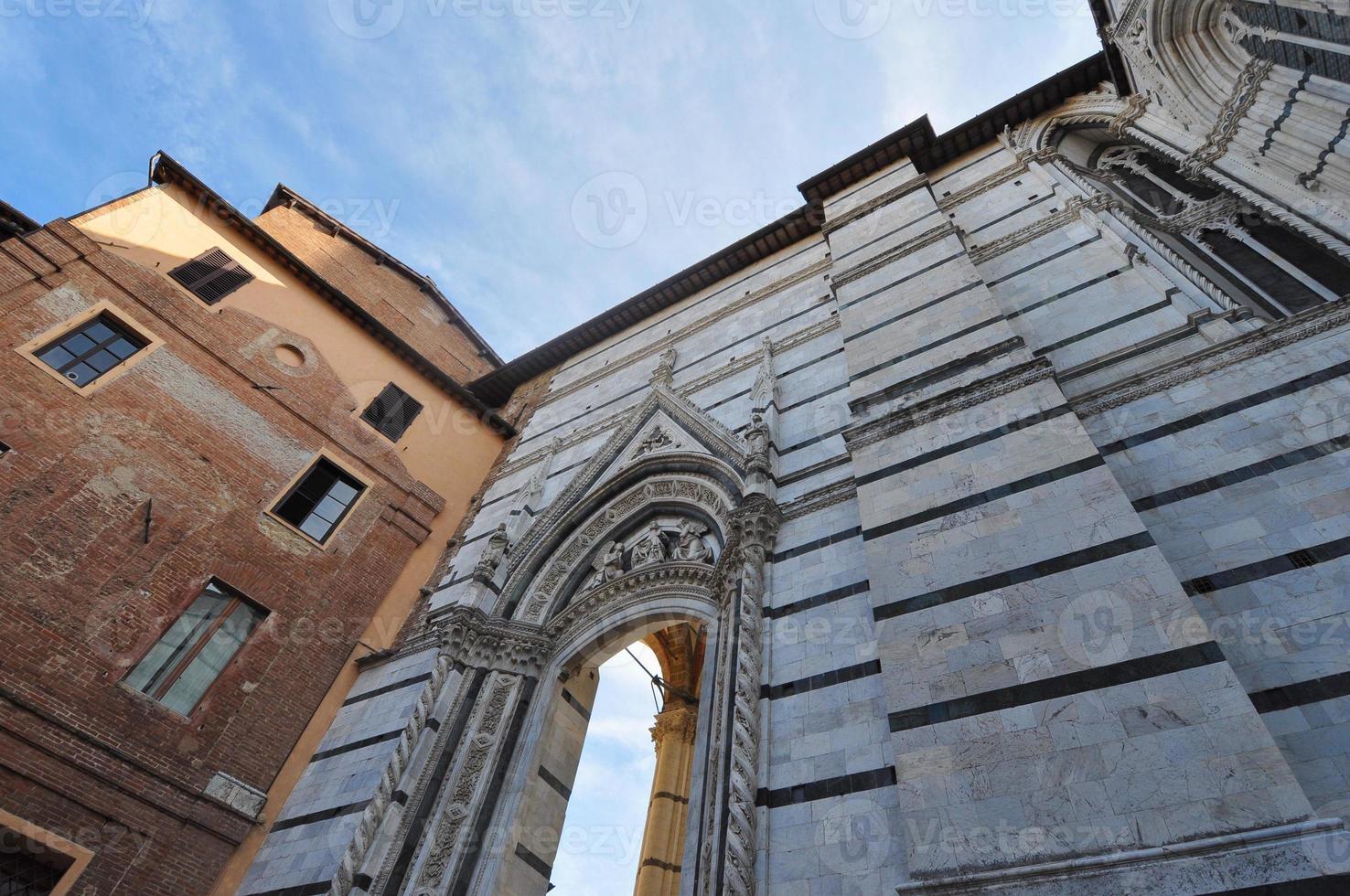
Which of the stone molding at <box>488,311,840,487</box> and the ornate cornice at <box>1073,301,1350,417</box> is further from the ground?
the stone molding at <box>488,311,840,487</box>

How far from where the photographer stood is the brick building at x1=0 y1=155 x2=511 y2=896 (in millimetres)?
6656

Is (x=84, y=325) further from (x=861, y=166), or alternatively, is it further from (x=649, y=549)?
(x=861, y=166)

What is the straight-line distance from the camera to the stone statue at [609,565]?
8.65 metres

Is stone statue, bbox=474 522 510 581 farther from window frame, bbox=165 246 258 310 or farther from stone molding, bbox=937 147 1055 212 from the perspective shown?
stone molding, bbox=937 147 1055 212

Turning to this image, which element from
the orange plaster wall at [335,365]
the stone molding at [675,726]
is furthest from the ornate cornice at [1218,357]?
the orange plaster wall at [335,365]

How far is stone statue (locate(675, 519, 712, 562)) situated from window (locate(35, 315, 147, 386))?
737 cm

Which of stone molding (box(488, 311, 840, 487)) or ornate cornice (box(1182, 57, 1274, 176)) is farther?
stone molding (box(488, 311, 840, 487))

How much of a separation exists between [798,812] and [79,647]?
280 inches

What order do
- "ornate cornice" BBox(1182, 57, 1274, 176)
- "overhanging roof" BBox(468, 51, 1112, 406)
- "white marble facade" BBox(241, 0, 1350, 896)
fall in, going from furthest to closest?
"overhanging roof" BBox(468, 51, 1112, 406) < "ornate cornice" BBox(1182, 57, 1274, 176) < "white marble facade" BBox(241, 0, 1350, 896)

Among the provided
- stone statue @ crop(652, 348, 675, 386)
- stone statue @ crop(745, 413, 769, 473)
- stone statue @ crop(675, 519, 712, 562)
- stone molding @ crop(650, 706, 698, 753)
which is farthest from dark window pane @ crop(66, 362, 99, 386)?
stone molding @ crop(650, 706, 698, 753)

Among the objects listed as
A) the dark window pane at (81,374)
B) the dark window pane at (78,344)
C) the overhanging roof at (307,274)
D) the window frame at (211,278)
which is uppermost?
the overhanging roof at (307,274)

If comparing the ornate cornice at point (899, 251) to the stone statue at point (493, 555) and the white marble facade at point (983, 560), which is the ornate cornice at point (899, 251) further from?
the stone statue at point (493, 555)

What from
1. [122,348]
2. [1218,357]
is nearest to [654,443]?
[1218,357]

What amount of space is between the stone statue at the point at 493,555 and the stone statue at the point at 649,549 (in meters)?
1.92
